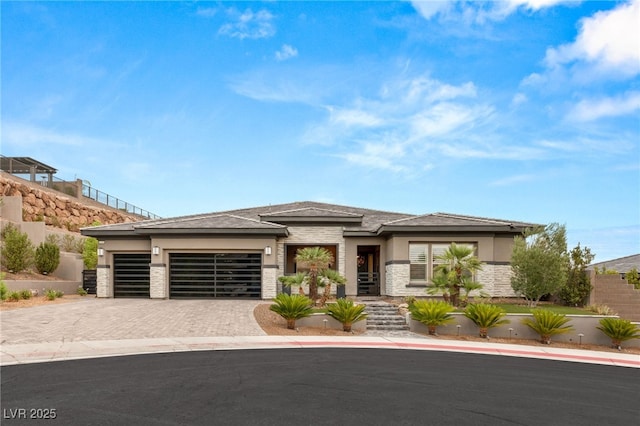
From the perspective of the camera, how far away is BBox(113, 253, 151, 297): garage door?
88.5ft

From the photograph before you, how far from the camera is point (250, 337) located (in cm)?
1574

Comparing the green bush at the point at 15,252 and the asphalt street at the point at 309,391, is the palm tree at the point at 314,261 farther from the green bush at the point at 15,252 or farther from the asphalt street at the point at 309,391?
the green bush at the point at 15,252

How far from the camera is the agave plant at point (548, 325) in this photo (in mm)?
17234

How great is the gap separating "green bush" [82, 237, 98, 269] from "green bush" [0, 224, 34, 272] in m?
4.39

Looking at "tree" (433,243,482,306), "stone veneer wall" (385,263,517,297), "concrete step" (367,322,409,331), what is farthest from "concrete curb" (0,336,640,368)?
"stone veneer wall" (385,263,517,297)

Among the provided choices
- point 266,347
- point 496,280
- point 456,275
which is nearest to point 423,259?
point 496,280

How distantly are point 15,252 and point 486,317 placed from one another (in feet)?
91.5

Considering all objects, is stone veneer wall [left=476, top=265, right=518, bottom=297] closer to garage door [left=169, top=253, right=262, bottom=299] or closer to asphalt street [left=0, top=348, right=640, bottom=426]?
asphalt street [left=0, top=348, right=640, bottom=426]

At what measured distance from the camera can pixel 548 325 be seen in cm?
1723

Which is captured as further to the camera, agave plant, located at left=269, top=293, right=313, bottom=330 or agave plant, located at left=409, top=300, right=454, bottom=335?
agave plant, located at left=409, top=300, right=454, bottom=335

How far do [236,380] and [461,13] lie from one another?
798 inches

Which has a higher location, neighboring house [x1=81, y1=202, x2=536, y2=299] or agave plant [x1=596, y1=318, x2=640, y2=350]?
neighboring house [x1=81, y1=202, x2=536, y2=299]

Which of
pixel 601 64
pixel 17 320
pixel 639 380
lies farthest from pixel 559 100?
pixel 17 320

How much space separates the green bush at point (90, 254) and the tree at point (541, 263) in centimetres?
2853
